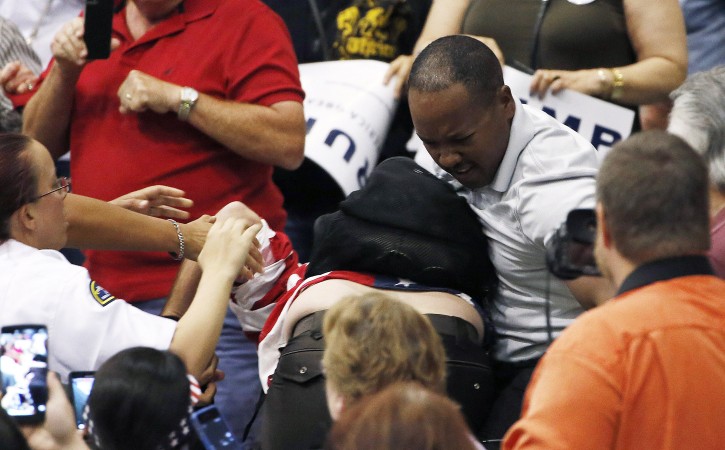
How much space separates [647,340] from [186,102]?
1.95m

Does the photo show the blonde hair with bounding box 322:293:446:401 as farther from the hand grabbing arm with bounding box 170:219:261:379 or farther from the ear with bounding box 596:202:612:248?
the hand grabbing arm with bounding box 170:219:261:379

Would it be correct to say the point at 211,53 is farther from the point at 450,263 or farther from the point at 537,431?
the point at 537,431

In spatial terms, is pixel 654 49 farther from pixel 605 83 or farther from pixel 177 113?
pixel 177 113

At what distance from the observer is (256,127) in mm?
3469

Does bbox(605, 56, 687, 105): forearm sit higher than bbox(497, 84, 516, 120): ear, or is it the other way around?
bbox(497, 84, 516, 120): ear

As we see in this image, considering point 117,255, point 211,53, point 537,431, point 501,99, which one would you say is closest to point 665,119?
point 501,99

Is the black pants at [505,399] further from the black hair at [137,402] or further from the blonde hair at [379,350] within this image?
the black hair at [137,402]

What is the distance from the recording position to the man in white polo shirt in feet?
8.59

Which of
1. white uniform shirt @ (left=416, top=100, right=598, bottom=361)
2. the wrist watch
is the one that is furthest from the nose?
the wrist watch

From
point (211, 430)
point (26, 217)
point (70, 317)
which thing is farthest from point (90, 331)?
point (211, 430)

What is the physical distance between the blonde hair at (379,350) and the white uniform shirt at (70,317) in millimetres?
648

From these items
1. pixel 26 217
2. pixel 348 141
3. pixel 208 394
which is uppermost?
pixel 26 217

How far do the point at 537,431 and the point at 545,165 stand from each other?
94 centimetres

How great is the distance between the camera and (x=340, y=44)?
419cm
